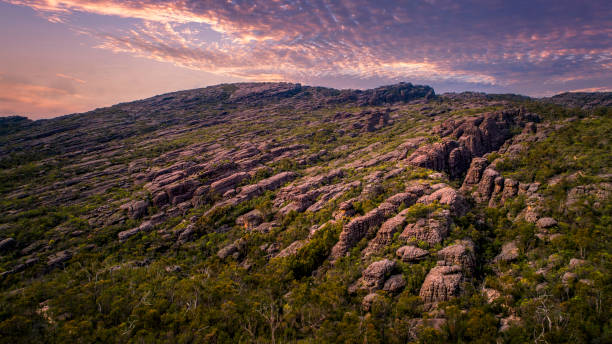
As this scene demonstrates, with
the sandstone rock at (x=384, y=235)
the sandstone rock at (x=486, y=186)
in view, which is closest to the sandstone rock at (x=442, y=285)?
the sandstone rock at (x=384, y=235)

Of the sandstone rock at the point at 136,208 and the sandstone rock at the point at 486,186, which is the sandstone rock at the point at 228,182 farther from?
the sandstone rock at the point at 486,186

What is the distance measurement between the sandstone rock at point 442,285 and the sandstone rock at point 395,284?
2460mm

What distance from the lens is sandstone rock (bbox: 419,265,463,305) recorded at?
26.6 meters

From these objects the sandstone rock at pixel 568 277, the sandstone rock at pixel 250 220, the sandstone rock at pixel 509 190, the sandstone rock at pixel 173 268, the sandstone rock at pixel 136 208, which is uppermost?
the sandstone rock at pixel 509 190

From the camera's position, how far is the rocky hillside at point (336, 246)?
26056 millimetres

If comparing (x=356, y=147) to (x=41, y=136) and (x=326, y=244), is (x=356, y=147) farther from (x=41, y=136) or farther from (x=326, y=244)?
(x=41, y=136)

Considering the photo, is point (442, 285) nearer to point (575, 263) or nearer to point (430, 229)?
point (430, 229)

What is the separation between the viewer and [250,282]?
138ft

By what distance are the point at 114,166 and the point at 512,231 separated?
14823 cm

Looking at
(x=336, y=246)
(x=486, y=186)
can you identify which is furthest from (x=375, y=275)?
(x=486, y=186)

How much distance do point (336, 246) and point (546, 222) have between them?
3267cm

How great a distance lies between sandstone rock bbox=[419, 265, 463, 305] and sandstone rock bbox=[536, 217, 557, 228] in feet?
56.6

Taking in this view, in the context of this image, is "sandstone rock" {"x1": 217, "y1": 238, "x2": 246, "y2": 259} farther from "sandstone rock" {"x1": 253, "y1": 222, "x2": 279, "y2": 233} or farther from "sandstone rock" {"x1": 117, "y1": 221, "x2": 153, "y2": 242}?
"sandstone rock" {"x1": 117, "y1": 221, "x2": 153, "y2": 242}

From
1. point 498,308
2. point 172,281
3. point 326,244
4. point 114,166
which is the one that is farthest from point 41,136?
point 498,308
